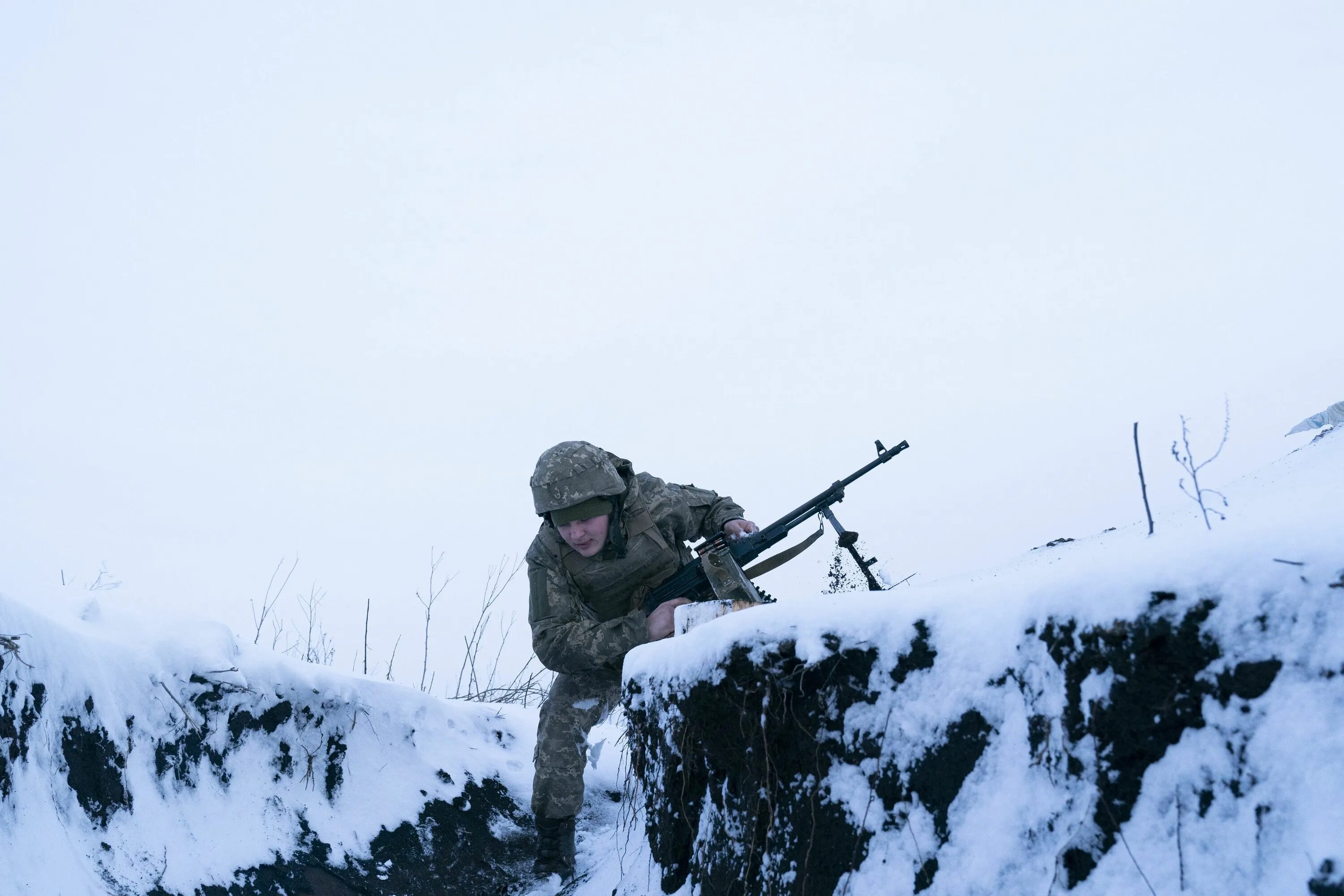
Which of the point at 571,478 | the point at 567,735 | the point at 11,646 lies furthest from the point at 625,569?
the point at 11,646

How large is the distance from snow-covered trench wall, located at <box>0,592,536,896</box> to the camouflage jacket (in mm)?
1049

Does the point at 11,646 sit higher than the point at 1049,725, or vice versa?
the point at 11,646

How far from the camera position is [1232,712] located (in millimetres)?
1624

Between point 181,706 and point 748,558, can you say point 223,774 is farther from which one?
point 748,558

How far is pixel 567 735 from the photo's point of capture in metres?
4.70

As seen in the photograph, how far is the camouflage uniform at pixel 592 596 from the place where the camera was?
A: 4625 mm

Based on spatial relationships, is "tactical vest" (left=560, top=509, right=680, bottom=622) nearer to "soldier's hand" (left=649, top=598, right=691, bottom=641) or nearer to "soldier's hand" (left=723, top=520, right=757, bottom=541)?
"soldier's hand" (left=723, top=520, right=757, bottom=541)

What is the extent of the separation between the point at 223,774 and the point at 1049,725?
3703 millimetres

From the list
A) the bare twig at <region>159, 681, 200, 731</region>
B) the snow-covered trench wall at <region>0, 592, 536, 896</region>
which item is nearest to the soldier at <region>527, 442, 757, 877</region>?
the snow-covered trench wall at <region>0, 592, 536, 896</region>

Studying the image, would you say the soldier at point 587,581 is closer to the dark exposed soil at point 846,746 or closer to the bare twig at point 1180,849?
the dark exposed soil at point 846,746

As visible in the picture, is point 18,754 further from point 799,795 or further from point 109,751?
point 799,795

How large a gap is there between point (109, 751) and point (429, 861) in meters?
1.65

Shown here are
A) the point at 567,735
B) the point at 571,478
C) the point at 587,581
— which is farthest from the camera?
the point at 587,581

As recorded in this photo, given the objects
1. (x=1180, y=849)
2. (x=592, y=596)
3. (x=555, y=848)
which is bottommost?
(x=555, y=848)
